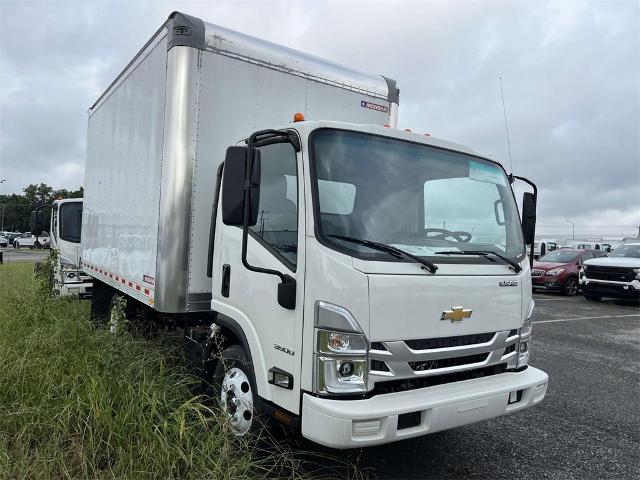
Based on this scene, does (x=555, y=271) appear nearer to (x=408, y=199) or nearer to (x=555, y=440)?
(x=555, y=440)

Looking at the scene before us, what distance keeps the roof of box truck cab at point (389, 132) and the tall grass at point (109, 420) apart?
6.13 ft

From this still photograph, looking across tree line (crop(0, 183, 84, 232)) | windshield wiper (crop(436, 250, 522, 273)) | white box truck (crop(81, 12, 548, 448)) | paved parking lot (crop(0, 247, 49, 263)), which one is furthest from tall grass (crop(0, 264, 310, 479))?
tree line (crop(0, 183, 84, 232))

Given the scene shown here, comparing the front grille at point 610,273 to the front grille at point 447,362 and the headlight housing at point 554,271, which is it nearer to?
the headlight housing at point 554,271

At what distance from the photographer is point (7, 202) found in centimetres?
8319

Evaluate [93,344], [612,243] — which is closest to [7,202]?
[612,243]

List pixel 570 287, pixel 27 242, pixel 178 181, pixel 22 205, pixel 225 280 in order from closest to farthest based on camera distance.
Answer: pixel 225 280
pixel 178 181
pixel 570 287
pixel 27 242
pixel 22 205

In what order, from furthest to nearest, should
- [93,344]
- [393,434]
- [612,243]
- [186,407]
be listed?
[612,243] → [93,344] → [186,407] → [393,434]

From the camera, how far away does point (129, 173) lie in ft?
17.4

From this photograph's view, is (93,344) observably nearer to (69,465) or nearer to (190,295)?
(190,295)

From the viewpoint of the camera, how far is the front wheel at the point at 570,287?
16.0 m

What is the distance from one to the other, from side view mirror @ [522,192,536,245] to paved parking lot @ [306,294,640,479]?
5.52ft

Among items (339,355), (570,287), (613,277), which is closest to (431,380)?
(339,355)

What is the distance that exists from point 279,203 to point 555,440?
10.0ft

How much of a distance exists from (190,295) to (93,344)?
125cm
